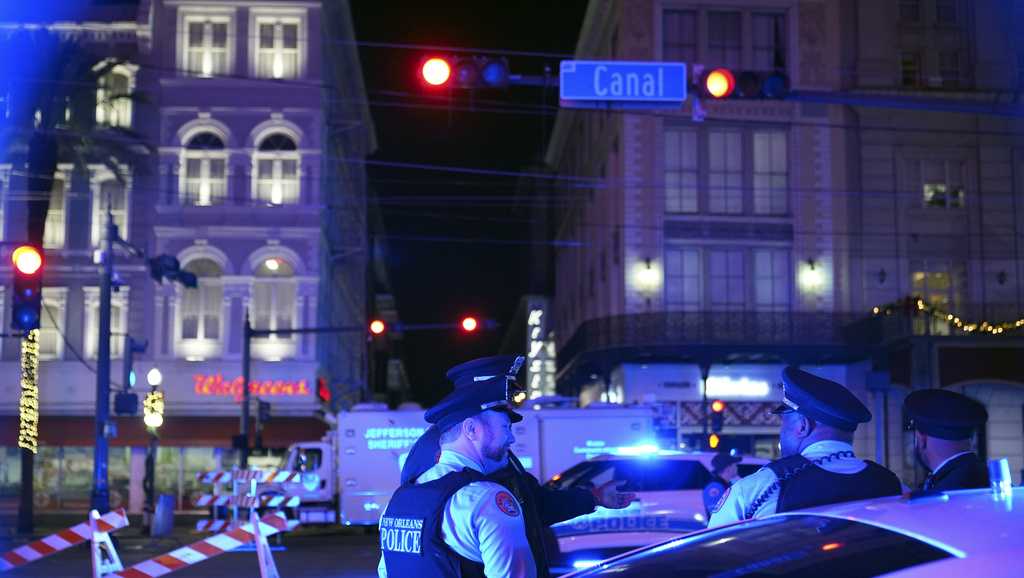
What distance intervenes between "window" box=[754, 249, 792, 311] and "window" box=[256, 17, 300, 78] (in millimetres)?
15663

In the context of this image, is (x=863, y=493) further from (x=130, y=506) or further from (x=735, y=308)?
(x=130, y=506)

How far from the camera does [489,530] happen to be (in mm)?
4441

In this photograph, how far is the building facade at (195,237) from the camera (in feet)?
133

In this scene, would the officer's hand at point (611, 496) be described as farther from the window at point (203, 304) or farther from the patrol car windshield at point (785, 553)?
the window at point (203, 304)

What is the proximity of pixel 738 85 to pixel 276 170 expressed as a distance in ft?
91.4

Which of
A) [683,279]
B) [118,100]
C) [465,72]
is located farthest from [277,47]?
[465,72]

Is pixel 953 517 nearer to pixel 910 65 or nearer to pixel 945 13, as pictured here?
pixel 910 65

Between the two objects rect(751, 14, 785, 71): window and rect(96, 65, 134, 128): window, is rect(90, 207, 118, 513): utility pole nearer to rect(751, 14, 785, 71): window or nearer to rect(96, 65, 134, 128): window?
rect(96, 65, 134, 128): window

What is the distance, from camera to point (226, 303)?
1596 inches

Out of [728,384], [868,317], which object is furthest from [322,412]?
[868,317]

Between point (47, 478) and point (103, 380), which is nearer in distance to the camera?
point (103, 380)

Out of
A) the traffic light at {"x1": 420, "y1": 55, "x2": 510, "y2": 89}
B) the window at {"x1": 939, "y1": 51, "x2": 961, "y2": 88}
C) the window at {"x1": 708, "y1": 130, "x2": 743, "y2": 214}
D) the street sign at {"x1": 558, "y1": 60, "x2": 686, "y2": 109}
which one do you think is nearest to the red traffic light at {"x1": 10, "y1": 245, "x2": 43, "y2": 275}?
the traffic light at {"x1": 420, "y1": 55, "x2": 510, "y2": 89}

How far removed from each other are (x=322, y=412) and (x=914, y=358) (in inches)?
729

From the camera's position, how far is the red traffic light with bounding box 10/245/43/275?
1670 centimetres
